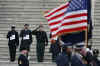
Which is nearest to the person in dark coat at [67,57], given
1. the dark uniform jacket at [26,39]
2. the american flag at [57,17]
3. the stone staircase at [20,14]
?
the american flag at [57,17]

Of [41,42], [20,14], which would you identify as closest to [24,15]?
[20,14]

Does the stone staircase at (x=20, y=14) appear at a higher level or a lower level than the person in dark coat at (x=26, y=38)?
higher

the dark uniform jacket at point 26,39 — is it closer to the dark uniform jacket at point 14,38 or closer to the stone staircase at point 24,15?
the dark uniform jacket at point 14,38

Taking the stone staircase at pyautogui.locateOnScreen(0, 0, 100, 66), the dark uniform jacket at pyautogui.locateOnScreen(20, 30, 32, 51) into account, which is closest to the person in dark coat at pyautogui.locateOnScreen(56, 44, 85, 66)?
the dark uniform jacket at pyautogui.locateOnScreen(20, 30, 32, 51)

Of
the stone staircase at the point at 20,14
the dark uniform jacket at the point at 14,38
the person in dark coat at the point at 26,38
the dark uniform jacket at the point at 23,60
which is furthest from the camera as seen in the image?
the stone staircase at the point at 20,14

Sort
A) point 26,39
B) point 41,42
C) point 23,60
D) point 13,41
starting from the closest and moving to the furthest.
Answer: point 23,60 → point 26,39 → point 41,42 → point 13,41

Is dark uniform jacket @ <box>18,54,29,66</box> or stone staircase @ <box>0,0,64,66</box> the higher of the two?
stone staircase @ <box>0,0,64,66</box>

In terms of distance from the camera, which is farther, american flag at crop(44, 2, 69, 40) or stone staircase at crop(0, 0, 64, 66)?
stone staircase at crop(0, 0, 64, 66)

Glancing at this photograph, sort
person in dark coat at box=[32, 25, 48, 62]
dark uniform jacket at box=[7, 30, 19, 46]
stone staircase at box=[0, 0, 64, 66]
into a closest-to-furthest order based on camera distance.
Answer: person in dark coat at box=[32, 25, 48, 62]
dark uniform jacket at box=[7, 30, 19, 46]
stone staircase at box=[0, 0, 64, 66]

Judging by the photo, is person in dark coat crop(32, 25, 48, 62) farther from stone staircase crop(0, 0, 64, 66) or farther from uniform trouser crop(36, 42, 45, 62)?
stone staircase crop(0, 0, 64, 66)

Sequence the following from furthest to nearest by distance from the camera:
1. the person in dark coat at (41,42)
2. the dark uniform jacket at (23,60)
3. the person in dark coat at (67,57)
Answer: the person in dark coat at (41,42)
the dark uniform jacket at (23,60)
the person in dark coat at (67,57)

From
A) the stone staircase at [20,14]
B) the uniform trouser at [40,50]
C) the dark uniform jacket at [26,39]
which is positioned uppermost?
the stone staircase at [20,14]

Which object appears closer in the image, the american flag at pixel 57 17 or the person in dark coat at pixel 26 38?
the american flag at pixel 57 17

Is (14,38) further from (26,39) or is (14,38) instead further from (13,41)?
(26,39)
